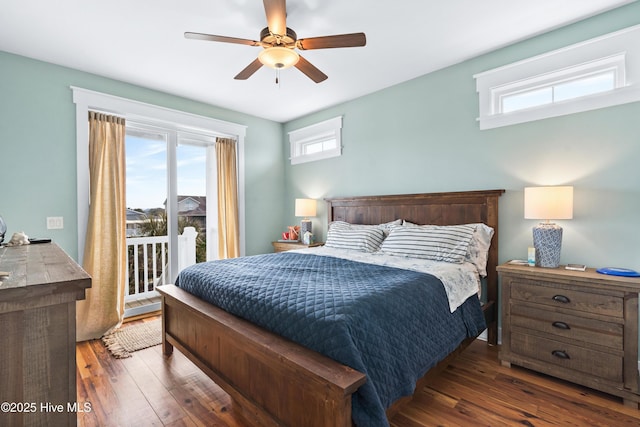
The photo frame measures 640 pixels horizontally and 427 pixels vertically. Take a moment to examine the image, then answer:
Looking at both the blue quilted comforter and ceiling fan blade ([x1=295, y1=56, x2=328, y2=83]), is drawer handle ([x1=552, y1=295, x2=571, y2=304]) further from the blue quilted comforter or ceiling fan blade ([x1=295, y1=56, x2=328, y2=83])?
ceiling fan blade ([x1=295, y1=56, x2=328, y2=83])

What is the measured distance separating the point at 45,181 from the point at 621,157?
16.0ft

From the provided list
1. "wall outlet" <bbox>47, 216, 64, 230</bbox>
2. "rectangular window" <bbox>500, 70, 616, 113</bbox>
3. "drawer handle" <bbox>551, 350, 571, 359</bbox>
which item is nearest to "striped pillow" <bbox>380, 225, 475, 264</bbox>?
"drawer handle" <bbox>551, 350, 571, 359</bbox>

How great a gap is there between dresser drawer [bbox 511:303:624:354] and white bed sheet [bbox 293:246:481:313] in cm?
35

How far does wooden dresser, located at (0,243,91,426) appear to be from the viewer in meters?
0.78

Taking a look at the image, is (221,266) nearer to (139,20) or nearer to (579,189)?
(139,20)

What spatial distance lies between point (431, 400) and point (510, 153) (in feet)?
7.03

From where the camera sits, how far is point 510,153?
271 cm

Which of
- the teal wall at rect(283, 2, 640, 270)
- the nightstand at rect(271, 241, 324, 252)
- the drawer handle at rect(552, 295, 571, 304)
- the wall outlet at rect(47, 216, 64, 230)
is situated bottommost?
the drawer handle at rect(552, 295, 571, 304)

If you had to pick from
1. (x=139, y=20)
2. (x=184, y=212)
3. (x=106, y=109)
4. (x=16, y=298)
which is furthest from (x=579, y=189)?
(x=106, y=109)

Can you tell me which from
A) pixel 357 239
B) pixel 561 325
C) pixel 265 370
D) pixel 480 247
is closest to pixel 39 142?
pixel 265 370

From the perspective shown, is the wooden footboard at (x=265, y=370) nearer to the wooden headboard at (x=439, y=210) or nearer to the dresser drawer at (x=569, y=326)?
→ the dresser drawer at (x=569, y=326)

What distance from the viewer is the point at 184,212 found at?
13.0 feet

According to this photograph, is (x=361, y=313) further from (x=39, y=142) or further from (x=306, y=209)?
(x=39, y=142)

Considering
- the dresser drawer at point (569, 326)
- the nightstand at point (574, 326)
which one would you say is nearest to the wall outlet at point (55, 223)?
the nightstand at point (574, 326)
